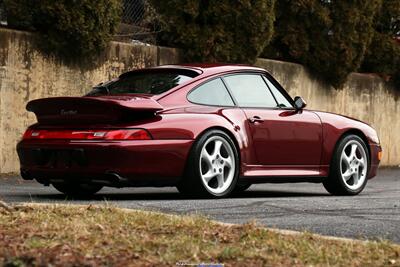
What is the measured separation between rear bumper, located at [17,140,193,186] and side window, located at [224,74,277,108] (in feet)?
3.54

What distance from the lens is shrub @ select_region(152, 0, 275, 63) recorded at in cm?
1356

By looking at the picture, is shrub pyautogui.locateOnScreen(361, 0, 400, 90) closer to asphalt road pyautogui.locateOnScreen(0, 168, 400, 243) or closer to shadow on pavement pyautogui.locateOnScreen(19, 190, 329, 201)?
asphalt road pyautogui.locateOnScreen(0, 168, 400, 243)

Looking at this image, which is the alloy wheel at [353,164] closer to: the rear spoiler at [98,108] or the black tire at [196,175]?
the black tire at [196,175]

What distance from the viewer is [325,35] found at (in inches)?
630

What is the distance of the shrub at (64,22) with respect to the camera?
11.6m

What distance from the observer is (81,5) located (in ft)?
38.6

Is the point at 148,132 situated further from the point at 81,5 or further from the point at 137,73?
the point at 81,5

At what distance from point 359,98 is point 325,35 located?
1754 millimetres

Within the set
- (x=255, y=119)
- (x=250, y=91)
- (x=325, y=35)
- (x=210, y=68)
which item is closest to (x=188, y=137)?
(x=255, y=119)

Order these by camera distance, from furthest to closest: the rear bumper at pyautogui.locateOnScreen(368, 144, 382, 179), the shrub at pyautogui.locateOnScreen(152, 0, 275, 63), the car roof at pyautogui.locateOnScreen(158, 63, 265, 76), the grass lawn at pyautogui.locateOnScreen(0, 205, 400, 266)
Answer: the shrub at pyautogui.locateOnScreen(152, 0, 275, 63), the rear bumper at pyautogui.locateOnScreen(368, 144, 382, 179), the car roof at pyautogui.locateOnScreen(158, 63, 265, 76), the grass lawn at pyautogui.locateOnScreen(0, 205, 400, 266)

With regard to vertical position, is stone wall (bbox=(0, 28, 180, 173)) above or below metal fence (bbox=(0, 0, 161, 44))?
below

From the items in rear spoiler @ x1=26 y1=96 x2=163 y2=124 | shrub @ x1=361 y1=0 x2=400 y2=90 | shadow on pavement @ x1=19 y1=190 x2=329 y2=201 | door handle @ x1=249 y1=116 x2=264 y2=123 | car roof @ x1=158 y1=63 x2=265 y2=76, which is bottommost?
shadow on pavement @ x1=19 y1=190 x2=329 y2=201

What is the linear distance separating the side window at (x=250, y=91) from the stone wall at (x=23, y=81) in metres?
3.60

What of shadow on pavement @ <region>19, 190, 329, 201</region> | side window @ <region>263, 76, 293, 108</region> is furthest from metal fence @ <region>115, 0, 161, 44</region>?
side window @ <region>263, 76, 293, 108</region>
